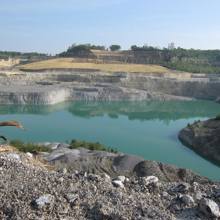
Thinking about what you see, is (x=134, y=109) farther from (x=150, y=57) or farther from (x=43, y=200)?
(x=43, y=200)

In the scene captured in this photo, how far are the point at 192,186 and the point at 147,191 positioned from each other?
2.78 ft

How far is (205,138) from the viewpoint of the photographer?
85.9 ft

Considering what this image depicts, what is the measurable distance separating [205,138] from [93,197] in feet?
65.6

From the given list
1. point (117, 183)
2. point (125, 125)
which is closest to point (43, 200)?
point (117, 183)

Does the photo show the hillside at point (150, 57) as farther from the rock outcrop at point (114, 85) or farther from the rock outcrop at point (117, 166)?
the rock outcrop at point (117, 166)

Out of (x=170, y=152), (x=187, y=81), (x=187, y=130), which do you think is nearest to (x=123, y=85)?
(x=187, y=81)

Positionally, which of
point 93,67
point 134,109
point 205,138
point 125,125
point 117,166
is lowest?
point 134,109

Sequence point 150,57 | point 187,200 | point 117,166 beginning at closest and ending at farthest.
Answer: point 187,200
point 117,166
point 150,57

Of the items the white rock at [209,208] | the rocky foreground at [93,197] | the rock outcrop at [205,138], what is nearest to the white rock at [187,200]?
the rocky foreground at [93,197]

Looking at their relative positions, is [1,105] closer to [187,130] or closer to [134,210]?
[187,130]

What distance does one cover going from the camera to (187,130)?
2970 centimetres

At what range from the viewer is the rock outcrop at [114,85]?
165 feet

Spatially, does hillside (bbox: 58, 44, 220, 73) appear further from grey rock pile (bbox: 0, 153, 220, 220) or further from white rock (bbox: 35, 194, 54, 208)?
white rock (bbox: 35, 194, 54, 208)

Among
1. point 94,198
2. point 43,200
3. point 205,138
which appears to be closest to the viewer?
point 43,200
